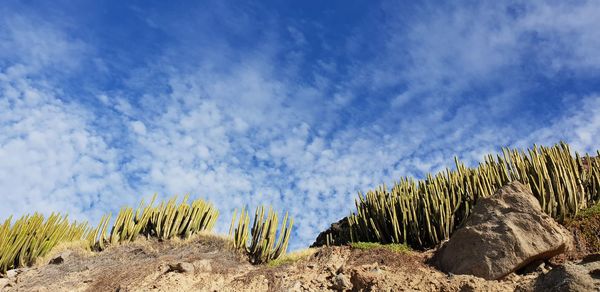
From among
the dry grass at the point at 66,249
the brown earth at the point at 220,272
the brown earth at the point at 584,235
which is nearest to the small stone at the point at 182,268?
the brown earth at the point at 220,272

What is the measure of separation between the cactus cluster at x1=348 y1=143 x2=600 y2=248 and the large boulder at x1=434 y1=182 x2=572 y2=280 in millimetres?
1126

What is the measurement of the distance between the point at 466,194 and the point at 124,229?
7.75 meters

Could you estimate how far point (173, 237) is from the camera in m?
10.8

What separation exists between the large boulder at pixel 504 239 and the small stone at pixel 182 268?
15.4 ft

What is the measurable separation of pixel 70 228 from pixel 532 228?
11.2 m


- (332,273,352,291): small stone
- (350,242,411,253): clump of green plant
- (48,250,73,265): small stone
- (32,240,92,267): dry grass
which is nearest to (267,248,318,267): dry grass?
(350,242,411,253): clump of green plant

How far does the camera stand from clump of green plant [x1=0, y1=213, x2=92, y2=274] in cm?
1096

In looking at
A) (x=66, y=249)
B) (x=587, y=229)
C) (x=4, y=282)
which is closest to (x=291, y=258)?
(x=66, y=249)

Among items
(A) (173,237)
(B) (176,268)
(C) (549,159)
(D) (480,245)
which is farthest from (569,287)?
(A) (173,237)

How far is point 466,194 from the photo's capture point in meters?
9.85

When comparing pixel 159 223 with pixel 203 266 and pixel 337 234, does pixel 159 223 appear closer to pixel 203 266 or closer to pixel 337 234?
pixel 203 266

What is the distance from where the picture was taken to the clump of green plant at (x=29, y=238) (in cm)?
1096

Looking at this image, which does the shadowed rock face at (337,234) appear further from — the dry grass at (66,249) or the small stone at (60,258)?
the small stone at (60,258)

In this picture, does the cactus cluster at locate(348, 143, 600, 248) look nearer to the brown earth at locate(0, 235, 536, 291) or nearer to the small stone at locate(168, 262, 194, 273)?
the brown earth at locate(0, 235, 536, 291)
